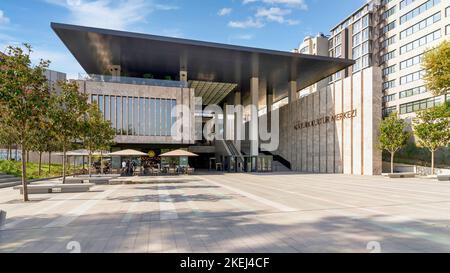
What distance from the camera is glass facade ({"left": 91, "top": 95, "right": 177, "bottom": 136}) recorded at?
3584 cm

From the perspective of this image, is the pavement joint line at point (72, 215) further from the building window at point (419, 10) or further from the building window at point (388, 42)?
the building window at point (388, 42)

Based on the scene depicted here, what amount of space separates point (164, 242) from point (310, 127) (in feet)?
126

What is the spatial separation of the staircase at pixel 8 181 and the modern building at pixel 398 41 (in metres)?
56.0

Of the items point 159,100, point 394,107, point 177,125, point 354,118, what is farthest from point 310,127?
point 394,107

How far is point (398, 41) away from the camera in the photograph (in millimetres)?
60250

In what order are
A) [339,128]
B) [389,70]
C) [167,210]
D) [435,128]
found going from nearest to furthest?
[167,210], [435,128], [339,128], [389,70]

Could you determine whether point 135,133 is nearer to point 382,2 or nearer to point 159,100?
point 159,100

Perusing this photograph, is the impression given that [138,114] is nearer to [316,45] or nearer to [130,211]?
[130,211]

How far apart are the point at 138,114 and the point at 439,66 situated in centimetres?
3382

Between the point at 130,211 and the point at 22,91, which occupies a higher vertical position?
the point at 22,91

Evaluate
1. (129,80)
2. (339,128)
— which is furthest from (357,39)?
(129,80)

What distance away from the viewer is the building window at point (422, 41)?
50.8 m

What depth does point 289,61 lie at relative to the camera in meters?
37.0

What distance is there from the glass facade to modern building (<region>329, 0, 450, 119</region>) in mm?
41920
